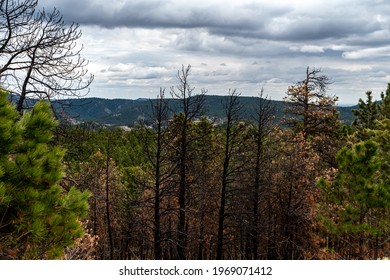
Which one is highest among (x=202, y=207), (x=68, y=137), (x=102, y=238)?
(x=68, y=137)

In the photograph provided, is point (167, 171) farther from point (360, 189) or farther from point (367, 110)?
point (367, 110)

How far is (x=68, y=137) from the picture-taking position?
997cm

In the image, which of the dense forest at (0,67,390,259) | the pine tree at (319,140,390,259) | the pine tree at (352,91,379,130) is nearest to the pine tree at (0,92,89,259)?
the dense forest at (0,67,390,259)

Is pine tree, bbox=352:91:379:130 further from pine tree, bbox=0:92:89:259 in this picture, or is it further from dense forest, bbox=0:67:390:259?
pine tree, bbox=0:92:89:259

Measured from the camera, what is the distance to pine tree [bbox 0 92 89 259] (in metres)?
5.77

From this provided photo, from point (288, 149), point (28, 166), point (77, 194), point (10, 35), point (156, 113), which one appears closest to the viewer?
point (28, 166)

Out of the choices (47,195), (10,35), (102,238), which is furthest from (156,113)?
(102,238)

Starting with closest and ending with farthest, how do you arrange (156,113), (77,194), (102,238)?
(77,194) → (156,113) → (102,238)

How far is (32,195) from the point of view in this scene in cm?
578

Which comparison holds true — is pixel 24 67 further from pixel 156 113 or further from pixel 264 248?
pixel 264 248

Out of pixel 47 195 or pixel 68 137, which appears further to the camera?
pixel 68 137

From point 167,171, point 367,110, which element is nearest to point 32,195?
point 167,171

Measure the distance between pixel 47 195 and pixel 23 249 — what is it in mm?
957

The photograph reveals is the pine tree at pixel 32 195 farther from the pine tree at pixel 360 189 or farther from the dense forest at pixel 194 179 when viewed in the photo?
the pine tree at pixel 360 189
